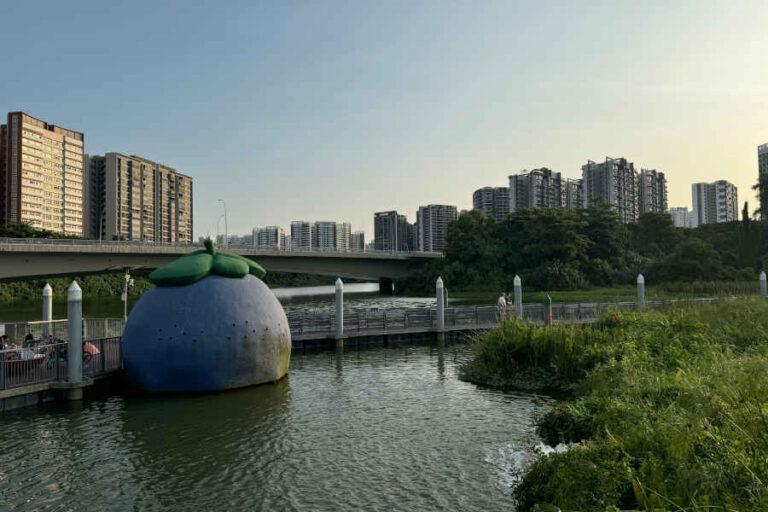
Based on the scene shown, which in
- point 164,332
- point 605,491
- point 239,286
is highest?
point 239,286

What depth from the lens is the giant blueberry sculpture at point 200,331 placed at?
14.6m

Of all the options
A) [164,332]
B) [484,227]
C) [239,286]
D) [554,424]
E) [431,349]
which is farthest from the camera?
[484,227]

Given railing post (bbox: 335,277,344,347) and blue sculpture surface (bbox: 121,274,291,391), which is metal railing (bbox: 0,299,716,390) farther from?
blue sculpture surface (bbox: 121,274,291,391)

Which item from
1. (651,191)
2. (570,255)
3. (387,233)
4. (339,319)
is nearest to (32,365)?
(339,319)

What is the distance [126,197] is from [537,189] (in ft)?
352

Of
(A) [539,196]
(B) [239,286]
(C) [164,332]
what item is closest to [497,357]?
(B) [239,286]

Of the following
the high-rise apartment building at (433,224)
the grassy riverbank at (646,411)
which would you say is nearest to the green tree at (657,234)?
the grassy riverbank at (646,411)

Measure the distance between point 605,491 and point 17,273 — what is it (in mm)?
46641

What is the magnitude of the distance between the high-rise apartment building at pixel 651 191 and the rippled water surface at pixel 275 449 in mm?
144533

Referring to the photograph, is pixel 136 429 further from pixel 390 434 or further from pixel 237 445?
pixel 390 434

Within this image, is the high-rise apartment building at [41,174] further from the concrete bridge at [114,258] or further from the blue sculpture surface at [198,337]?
the blue sculpture surface at [198,337]

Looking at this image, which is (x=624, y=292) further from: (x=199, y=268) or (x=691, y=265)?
(x=199, y=268)

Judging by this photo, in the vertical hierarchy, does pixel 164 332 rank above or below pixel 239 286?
below

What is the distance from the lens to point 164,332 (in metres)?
14.5
